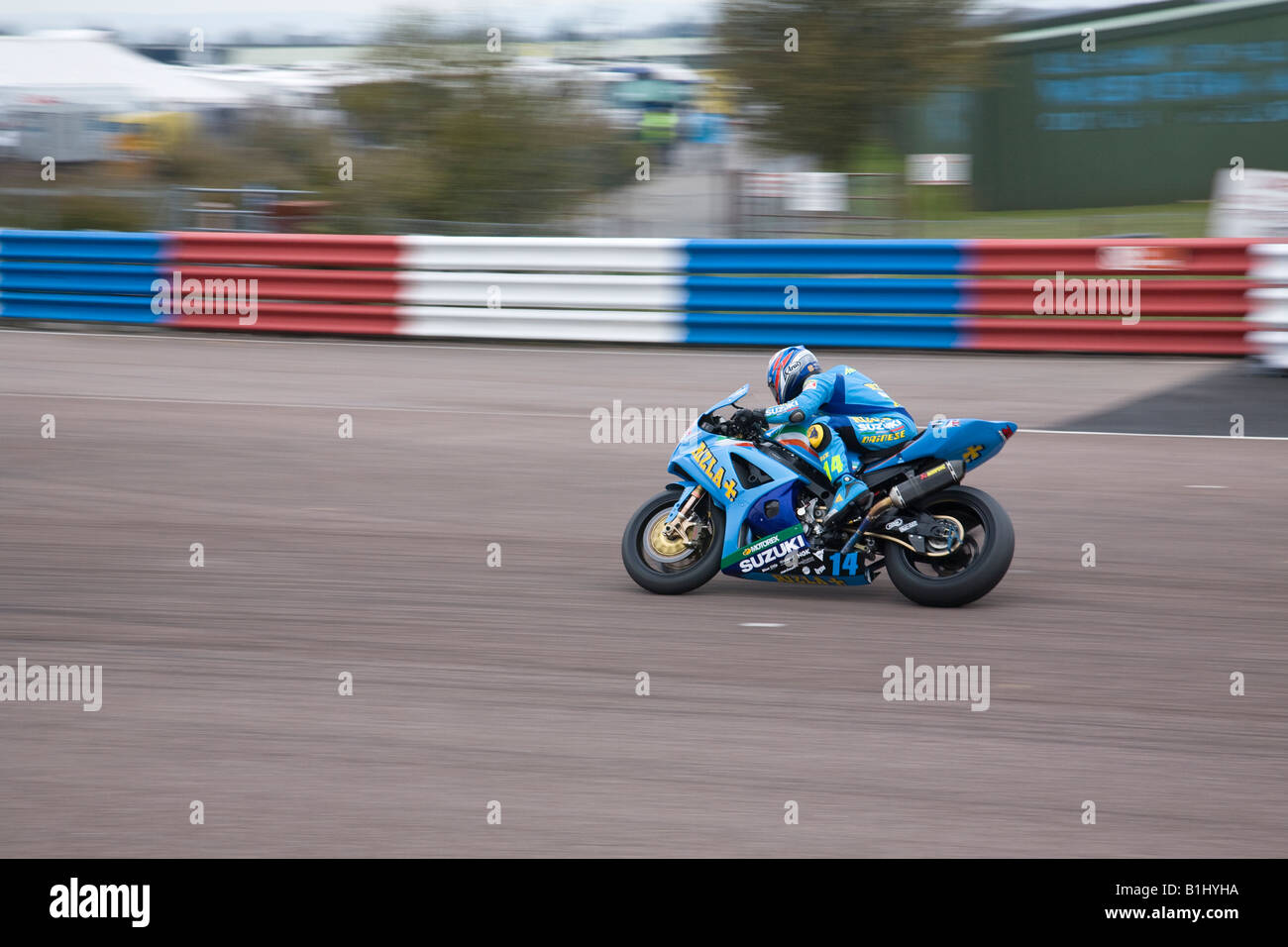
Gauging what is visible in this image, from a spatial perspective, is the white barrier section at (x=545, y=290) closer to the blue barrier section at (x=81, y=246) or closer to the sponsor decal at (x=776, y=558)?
the blue barrier section at (x=81, y=246)

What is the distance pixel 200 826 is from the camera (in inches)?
187

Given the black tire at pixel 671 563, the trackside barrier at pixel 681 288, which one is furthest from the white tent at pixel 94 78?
the black tire at pixel 671 563

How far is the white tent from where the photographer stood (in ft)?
94.9

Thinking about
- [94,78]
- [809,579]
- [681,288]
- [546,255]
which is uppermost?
[94,78]

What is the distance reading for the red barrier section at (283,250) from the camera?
1691 centimetres

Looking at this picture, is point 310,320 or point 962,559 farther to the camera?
point 310,320

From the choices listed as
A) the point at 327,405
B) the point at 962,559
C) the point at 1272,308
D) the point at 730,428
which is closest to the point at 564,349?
the point at 327,405

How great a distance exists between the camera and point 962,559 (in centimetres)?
719

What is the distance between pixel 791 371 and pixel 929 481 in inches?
35.5

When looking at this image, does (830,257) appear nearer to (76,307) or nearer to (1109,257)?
(1109,257)

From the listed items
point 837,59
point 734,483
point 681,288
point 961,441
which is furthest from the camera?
point 837,59

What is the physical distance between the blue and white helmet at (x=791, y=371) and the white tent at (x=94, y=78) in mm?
22665

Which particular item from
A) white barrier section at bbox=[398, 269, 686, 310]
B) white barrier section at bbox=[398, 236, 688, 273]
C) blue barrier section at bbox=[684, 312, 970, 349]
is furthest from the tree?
blue barrier section at bbox=[684, 312, 970, 349]

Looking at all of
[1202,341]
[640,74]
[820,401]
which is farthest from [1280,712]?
[640,74]
